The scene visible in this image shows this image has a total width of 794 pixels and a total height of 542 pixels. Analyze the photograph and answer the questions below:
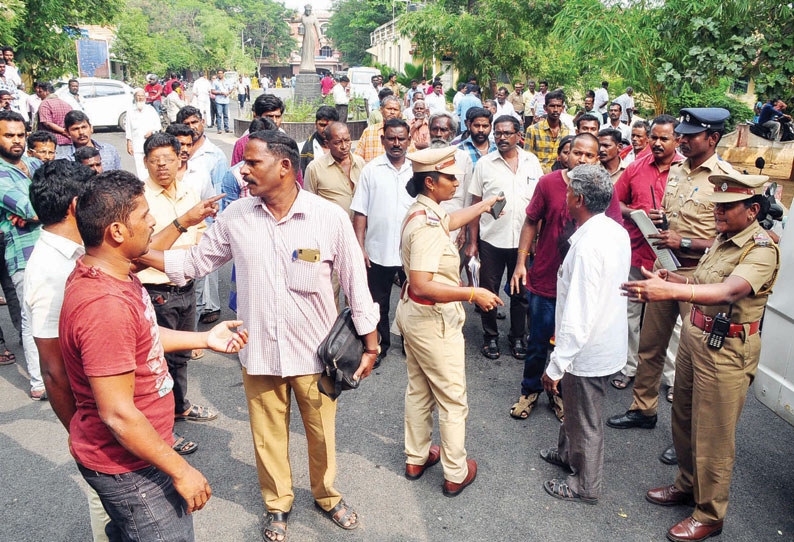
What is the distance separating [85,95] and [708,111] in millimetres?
21886

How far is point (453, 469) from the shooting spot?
3.73 metres

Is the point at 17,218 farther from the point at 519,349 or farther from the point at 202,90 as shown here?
the point at 202,90

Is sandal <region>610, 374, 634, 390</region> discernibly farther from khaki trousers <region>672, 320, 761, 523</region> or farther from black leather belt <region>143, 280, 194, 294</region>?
black leather belt <region>143, 280, 194, 294</region>

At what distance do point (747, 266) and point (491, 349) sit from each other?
113 inches

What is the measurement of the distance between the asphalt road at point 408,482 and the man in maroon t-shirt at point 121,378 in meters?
1.25

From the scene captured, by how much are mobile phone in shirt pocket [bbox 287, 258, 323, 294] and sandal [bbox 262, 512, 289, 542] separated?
130 cm

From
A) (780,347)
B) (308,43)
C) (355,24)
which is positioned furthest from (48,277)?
(355,24)

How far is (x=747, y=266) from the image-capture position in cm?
315

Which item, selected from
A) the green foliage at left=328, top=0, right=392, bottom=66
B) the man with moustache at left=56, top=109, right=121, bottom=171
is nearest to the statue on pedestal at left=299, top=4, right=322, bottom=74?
the man with moustache at left=56, top=109, right=121, bottom=171

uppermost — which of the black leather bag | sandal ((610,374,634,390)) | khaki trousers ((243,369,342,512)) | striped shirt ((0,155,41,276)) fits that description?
striped shirt ((0,155,41,276))

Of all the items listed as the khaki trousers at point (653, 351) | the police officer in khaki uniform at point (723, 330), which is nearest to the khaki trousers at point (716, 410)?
the police officer in khaki uniform at point (723, 330)

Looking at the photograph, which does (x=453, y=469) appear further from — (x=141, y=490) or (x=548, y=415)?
(x=141, y=490)

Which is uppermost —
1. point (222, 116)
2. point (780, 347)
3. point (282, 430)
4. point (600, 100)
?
point (600, 100)

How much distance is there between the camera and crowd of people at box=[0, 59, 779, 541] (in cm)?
230
